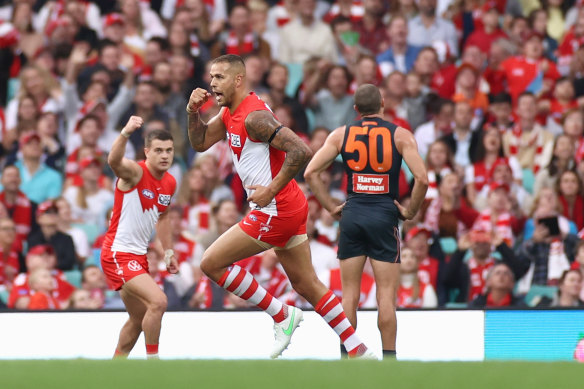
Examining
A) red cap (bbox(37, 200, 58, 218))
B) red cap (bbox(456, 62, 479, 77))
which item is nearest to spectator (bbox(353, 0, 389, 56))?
red cap (bbox(456, 62, 479, 77))

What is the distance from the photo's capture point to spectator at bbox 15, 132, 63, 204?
1416 centimetres

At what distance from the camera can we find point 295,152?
8.64 metres

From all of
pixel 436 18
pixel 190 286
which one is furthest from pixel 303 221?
pixel 436 18

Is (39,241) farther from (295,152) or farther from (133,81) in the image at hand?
(295,152)

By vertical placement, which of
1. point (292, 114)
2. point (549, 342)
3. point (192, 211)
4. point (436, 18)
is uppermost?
point (436, 18)

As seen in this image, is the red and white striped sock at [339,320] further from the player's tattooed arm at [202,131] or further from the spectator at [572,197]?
the spectator at [572,197]

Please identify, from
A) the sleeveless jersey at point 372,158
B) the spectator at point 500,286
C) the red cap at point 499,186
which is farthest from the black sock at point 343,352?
the red cap at point 499,186

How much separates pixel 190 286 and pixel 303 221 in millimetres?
3770

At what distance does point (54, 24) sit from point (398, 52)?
15.3 feet

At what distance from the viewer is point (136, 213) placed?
9859 millimetres

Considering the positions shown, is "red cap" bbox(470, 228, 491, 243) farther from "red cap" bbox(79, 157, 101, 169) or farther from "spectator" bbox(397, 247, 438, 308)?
"red cap" bbox(79, 157, 101, 169)

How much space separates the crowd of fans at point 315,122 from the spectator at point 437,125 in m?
0.01

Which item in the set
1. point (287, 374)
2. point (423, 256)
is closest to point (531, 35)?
point (423, 256)

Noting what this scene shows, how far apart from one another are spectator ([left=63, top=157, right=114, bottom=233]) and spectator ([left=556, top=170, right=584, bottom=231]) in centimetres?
521
